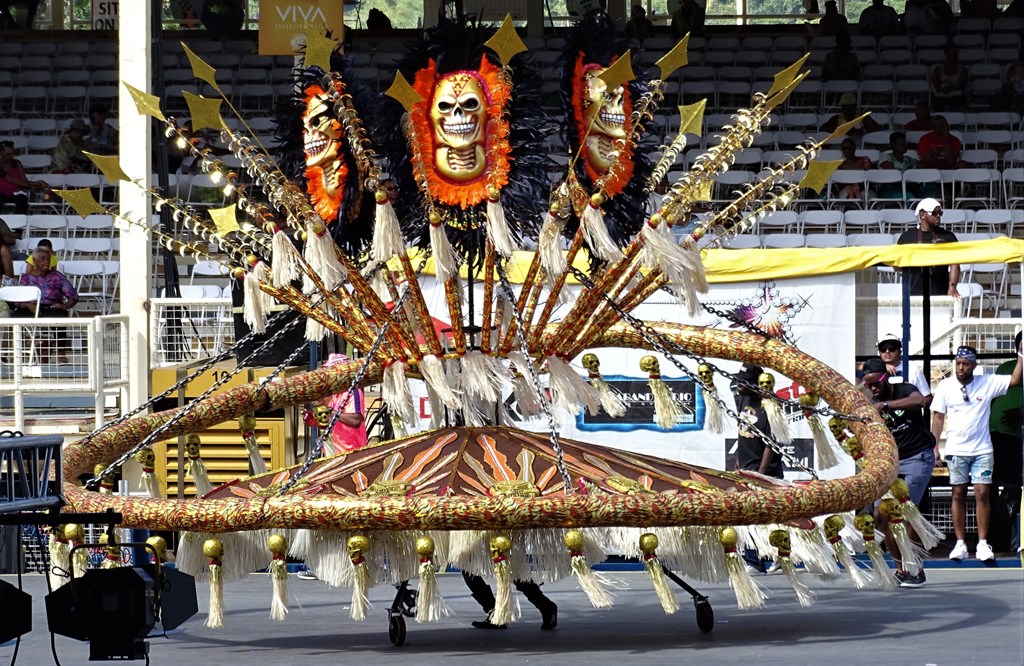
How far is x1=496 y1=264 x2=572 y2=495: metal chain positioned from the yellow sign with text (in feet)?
22.3

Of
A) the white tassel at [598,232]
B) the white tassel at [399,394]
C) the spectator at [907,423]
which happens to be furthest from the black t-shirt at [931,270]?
the white tassel at [399,394]

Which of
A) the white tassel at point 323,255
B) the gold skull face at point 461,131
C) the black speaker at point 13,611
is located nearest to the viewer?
the black speaker at point 13,611

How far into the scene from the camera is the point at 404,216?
827 centimetres

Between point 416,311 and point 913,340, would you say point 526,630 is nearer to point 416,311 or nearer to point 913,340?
point 416,311

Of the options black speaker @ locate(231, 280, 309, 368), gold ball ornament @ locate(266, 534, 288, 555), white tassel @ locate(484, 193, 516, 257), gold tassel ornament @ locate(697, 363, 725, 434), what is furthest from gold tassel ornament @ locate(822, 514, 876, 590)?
black speaker @ locate(231, 280, 309, 368)

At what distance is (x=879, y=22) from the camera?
75.4 feet

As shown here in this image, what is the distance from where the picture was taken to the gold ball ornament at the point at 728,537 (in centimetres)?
762

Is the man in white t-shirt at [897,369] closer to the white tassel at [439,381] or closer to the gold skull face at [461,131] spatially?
the white tassel at [439,381]

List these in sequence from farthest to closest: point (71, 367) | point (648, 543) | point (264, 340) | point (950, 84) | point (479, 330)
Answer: point (950, 84), point (71, 367), point (264, 340), point (479, 330), point (648, 543)

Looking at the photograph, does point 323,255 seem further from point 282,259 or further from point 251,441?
point 251,441

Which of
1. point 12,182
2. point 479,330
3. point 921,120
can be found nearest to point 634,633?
point 479,330

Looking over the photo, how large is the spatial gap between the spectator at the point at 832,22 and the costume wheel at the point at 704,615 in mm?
15062

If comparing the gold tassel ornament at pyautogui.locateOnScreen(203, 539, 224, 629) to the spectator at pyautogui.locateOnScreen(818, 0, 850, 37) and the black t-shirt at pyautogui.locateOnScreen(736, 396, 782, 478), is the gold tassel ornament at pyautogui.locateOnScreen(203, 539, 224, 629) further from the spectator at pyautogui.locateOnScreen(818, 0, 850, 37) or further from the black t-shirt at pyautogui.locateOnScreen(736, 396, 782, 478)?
the spectator at pyautogui.locateOnScreen(818, 0, 850, 37)

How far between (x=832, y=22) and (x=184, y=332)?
12.7 metres
